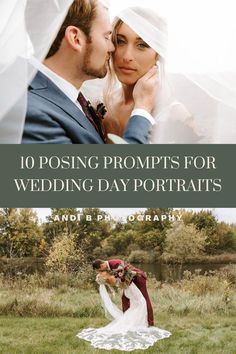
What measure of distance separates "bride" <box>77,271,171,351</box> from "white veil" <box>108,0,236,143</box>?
904 millimetres

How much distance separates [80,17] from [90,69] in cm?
29

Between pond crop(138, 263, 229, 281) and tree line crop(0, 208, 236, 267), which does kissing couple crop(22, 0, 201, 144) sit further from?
pond crop(138, 263, 229, 281)

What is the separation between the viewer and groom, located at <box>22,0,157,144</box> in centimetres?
351

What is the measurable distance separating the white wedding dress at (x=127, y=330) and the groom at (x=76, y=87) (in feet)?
3.08

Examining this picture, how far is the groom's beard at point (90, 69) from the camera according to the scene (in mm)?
3566

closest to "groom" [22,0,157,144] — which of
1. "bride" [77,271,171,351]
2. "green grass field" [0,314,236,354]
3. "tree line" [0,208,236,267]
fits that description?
"tree line" [0,208,236,267]

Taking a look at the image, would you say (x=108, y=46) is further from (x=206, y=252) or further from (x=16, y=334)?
(x=16, y=334)

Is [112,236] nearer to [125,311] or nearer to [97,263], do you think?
[97,263]

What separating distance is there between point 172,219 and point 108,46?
1.07 meters

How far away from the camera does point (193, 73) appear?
11.6 feet

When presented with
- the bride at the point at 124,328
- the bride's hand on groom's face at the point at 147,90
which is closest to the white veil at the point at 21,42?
the bride's hand on groom's face at the point at 147,90

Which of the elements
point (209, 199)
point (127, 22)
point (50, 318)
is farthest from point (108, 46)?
point (50, 318)

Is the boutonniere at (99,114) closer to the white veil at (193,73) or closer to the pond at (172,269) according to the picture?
the white veil at (193,73)

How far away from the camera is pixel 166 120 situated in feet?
11.8
